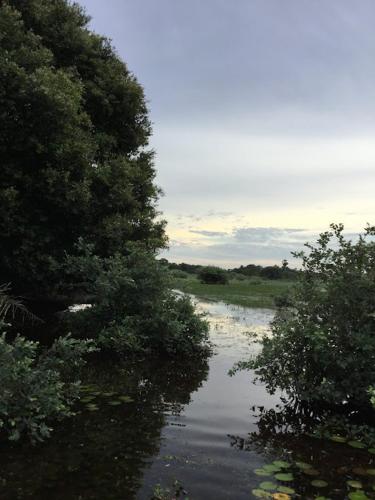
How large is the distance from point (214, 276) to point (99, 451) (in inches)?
1756

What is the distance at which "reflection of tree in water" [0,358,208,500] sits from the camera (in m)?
4.93

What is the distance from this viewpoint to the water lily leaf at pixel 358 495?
4.88 metres

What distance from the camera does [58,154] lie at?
13523 millimetres

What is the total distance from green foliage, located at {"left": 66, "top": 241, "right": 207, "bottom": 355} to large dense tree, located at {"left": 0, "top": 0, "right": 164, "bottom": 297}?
190cm

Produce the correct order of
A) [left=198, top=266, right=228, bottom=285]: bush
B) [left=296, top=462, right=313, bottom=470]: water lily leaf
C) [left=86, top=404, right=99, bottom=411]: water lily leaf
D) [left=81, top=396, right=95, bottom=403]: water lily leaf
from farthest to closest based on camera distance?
[left=198, top=266, right=228, bottom=285]: bush < [left=81, top=396, right=95, bottom=403]: water lily leaf < [left=86, top=404, right=99, bottom=411]: water lily leaf < [left=296, top=462, right=313, bottom=470]: water lily leaf

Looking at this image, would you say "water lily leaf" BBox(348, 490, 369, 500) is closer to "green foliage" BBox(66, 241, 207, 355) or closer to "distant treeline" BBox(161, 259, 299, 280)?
"green foliage" BBox(66, 241, 207, 355)

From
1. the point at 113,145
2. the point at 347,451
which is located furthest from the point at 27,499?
the point at 113,145

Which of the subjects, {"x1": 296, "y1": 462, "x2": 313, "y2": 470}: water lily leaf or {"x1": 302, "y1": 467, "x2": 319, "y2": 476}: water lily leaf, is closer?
{"x1": 302, "y1": 467, "x2": 319, "y2": 476}: water lily leaf

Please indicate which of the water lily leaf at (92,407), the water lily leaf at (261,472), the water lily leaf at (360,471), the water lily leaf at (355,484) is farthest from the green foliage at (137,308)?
the water lily leaf at (355,484)

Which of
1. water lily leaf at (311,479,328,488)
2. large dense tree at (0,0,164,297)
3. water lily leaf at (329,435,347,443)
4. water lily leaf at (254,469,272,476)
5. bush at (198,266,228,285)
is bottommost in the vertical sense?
water lily leaf at (254,469,272,476)

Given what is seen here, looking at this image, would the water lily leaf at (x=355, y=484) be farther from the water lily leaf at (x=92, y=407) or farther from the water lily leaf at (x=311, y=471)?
the water lily leaf at (x=92, y=407)

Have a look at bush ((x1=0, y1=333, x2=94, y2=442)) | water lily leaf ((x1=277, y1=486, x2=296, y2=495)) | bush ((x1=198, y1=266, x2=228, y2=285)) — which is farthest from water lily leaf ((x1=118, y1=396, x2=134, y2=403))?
bush ((x1=198, y1=266, x2=228, y2=285))

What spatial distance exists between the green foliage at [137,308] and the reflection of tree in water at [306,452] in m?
4.67

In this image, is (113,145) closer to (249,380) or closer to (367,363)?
(249,380)
